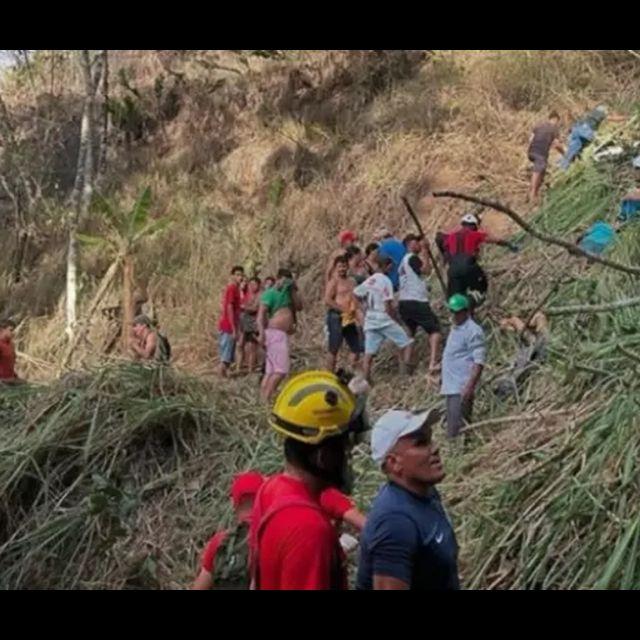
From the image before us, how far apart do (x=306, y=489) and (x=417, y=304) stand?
778cm

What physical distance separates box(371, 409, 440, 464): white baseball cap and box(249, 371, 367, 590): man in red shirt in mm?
130

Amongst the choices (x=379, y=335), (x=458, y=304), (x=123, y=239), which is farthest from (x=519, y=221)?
(x=123, y=239)

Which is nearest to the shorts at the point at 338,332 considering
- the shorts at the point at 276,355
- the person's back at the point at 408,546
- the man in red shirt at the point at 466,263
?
the shorts at the point at 276,355

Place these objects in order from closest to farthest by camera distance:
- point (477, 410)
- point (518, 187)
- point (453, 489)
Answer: point (453, 489)
point (477, 410)
point (518, 187)

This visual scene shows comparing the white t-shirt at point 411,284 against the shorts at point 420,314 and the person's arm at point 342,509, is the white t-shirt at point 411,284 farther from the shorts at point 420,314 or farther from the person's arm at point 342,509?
the person's arm at point 342,509

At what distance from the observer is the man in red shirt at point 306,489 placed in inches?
103

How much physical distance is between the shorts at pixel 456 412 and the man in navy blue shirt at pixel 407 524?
423 cm

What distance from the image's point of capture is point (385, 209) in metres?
15.7

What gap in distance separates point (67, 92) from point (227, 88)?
3.95 m

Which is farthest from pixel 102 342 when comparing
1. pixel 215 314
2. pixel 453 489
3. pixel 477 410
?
pixel 453 489

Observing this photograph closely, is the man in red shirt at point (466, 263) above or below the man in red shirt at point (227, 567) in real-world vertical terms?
below

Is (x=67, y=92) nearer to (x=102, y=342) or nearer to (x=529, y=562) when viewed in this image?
(x=102, y=342)

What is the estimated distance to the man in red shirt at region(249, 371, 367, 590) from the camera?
262cm

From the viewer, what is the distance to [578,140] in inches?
517
